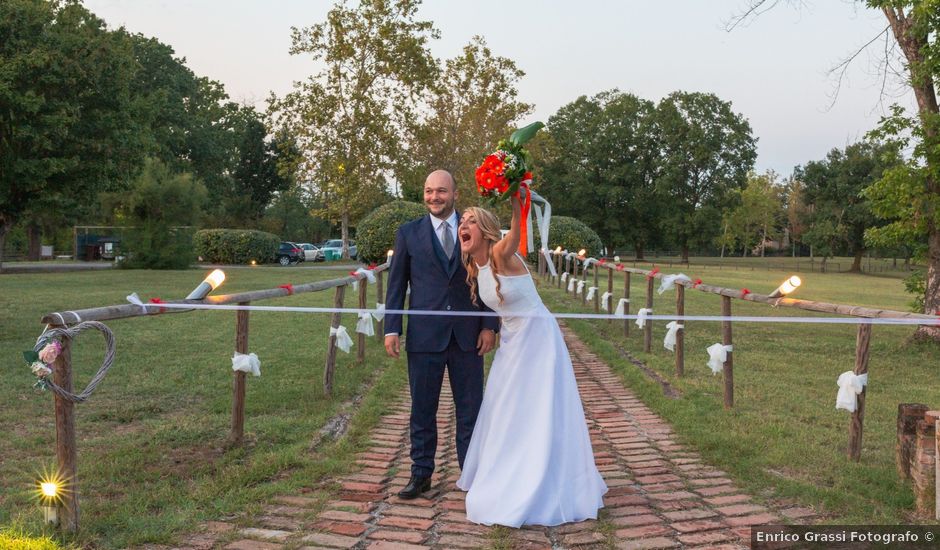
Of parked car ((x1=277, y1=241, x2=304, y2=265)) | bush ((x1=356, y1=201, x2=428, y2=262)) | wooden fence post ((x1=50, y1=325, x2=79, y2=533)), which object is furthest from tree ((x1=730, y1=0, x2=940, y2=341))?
parked car ((x1=277, y1=241, x2=304, y2=265))

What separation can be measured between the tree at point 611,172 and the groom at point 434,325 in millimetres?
53366

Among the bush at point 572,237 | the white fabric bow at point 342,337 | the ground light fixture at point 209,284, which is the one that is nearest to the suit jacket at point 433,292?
the ground light fixture at point 209,284

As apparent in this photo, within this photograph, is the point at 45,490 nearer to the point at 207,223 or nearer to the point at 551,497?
the point at 551,497

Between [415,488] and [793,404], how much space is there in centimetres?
447

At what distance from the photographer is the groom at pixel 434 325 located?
15.1ft

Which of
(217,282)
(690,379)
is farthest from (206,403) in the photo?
(690,379)

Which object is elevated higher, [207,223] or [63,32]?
[63,32]

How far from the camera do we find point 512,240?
423 cm

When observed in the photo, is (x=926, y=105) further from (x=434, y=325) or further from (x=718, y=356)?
(x=434, y=325)

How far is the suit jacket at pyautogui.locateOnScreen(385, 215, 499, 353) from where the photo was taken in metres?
4.61

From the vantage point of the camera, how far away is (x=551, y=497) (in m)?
4.18

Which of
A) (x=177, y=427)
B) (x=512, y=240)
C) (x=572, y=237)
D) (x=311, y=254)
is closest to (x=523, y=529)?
(x=512, y=240)

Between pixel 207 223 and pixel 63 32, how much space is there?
116 ft

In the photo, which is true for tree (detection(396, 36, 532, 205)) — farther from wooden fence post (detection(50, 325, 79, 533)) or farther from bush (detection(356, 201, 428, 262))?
wooden fence post (detection(50, 325, 79, 533))
